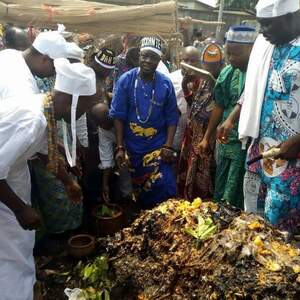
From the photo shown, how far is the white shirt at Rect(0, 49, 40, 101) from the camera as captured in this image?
3166mm

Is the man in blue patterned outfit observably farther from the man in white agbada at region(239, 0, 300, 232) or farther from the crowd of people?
the man in white agbada at region(239, 0, 300, 232)

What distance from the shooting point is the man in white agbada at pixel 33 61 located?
327cm

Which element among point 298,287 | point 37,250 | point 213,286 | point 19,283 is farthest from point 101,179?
point 298,287

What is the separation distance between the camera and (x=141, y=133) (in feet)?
14.7

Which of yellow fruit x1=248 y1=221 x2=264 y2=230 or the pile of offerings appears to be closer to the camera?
the pile of offerings

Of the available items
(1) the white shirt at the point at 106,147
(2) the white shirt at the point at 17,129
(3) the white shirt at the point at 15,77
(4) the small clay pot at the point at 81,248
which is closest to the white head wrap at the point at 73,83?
(2) the white shirt at the point at 17,129

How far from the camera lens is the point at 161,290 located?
2.80 meters

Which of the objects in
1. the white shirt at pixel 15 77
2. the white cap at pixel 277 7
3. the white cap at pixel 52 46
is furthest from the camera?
the white cap at pixel 52 46

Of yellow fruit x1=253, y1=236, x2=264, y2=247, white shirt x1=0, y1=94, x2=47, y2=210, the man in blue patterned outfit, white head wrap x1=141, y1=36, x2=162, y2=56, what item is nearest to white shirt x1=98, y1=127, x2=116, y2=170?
the man in blue patterned outfit

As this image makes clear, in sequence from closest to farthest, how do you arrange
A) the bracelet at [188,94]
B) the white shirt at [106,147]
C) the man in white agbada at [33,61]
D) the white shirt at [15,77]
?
the white shirt at [15,77] → the man in white agbada at [33,61] → the white shirt at [106,147] → the bracelet at [188,94]

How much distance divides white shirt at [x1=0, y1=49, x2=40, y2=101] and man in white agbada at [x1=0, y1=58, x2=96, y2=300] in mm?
530

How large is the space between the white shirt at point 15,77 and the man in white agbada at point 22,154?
0.53m

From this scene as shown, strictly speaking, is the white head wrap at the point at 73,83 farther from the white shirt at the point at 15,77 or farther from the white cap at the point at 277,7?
the white cap at the point at 277,7

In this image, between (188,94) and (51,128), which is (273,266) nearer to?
(51,128)
